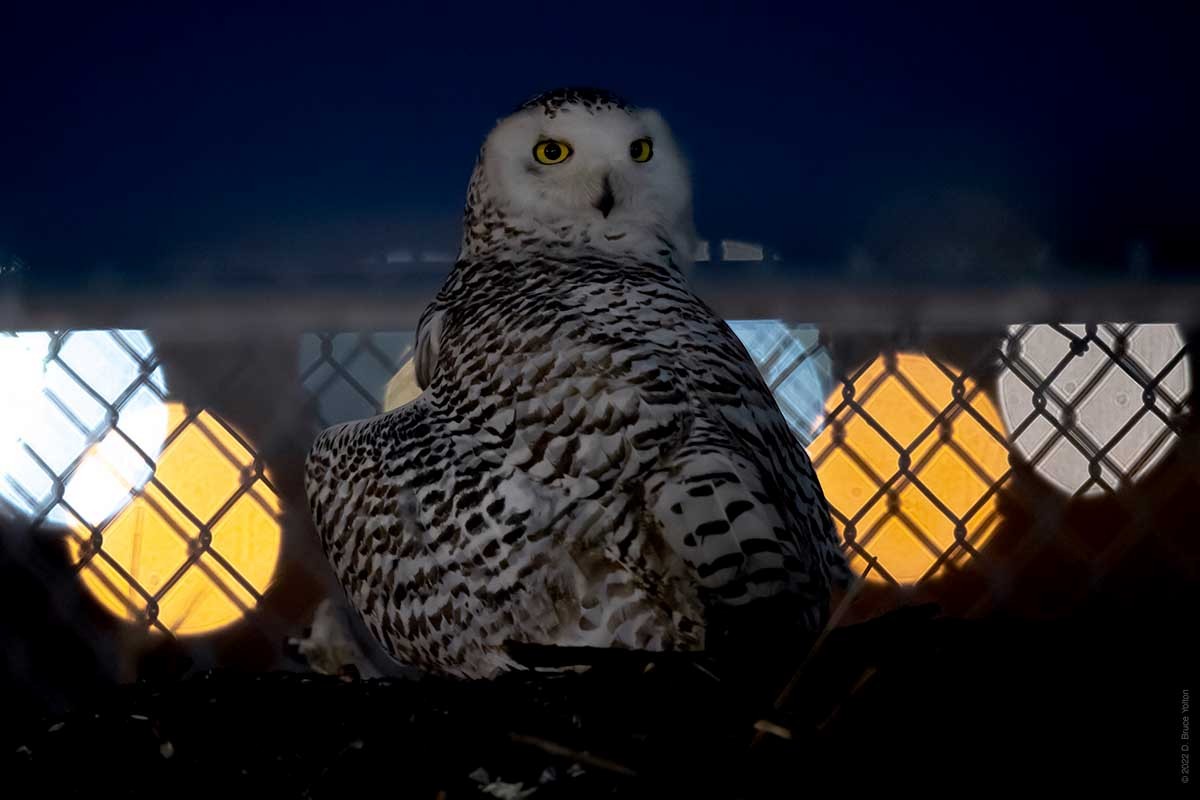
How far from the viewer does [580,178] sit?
87 centimetres

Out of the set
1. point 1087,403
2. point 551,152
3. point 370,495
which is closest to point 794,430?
point 1087,403

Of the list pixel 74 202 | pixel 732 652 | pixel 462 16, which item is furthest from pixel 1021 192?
pixel 74 202

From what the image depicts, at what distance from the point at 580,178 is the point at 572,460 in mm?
299

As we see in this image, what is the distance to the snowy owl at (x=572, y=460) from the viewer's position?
0.64m

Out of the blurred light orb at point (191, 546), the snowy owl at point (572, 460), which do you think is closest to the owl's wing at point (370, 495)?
the snowy owl at point (572, 460)

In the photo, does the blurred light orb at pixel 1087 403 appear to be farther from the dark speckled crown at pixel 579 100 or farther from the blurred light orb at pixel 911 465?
the dark speckled crown at pixel 579 100

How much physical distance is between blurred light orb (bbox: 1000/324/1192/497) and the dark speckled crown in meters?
0.63

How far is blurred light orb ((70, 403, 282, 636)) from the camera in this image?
1.18 m

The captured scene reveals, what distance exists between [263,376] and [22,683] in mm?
444

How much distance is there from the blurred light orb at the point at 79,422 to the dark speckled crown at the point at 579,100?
1.99ft

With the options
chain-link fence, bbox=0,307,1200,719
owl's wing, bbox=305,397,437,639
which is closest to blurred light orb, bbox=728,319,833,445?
chain-link fence, bbox=0,307,1200,719

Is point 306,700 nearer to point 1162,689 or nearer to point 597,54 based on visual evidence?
point 1162,689

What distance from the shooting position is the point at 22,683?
3.83 ft

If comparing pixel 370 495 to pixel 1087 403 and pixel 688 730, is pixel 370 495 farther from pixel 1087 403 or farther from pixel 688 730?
pixel 1087 403
